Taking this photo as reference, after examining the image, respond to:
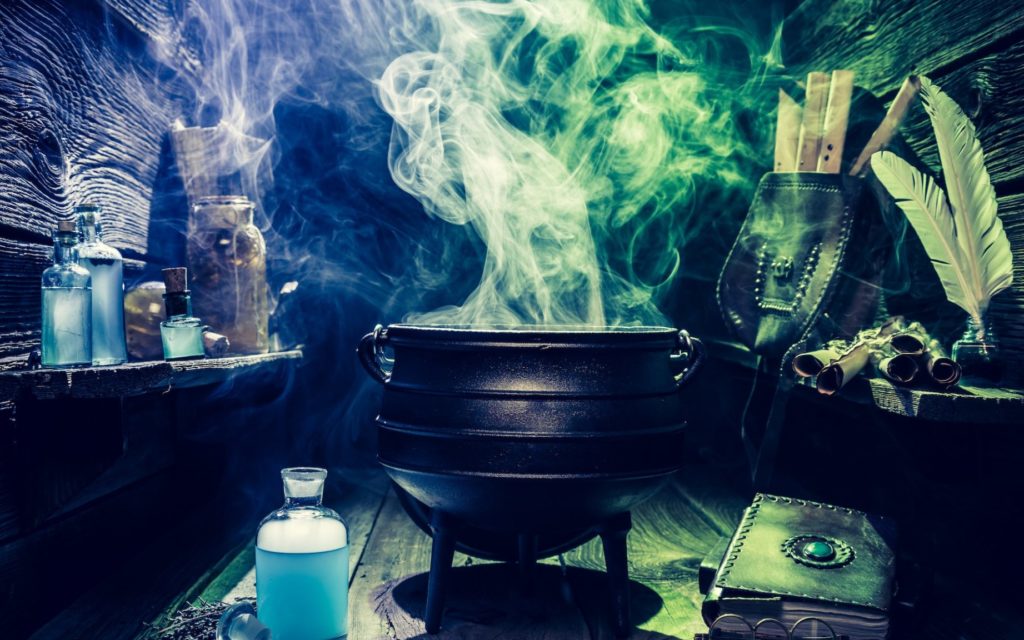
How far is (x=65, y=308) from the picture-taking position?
5.71 ft

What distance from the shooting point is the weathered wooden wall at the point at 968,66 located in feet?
7.31

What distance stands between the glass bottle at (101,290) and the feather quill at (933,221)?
2.01 m

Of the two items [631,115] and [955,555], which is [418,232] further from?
[955,555]

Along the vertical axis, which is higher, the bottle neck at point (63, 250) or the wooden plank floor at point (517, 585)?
the bottle neck at point (63, 250)

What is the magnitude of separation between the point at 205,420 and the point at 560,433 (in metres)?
2.13

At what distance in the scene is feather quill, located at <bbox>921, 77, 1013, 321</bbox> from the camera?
210 cm

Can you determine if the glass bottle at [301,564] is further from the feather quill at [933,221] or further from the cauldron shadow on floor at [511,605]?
the feather quill at [933,221]

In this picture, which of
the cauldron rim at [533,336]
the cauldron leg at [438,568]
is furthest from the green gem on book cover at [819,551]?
the cauldron leg at [438,568]

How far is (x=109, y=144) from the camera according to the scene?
101 inches

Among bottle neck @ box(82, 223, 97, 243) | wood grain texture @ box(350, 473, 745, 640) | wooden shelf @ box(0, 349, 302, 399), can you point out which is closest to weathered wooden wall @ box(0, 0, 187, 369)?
bottle neck @ box(82, 223, 97, 243)

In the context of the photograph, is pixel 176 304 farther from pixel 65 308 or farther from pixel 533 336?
pixel 533 336

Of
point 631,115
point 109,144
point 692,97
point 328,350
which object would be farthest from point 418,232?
point 109,144

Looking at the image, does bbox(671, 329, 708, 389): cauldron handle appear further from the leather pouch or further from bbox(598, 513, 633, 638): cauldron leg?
the leather pouch

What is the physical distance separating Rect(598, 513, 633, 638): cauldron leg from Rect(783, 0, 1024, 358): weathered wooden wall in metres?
1.15
